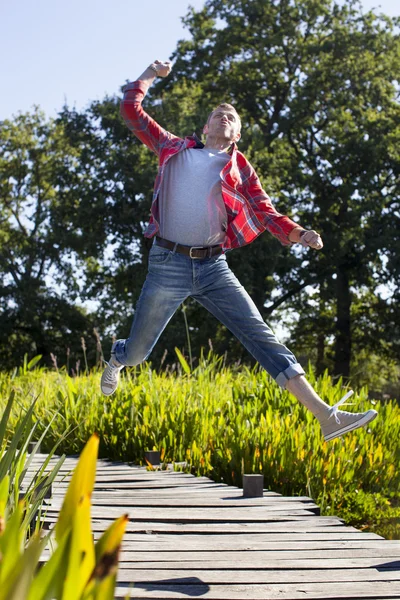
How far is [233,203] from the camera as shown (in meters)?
4.43

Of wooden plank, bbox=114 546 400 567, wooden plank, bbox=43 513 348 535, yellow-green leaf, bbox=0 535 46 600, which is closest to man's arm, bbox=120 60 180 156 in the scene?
wooden plank, bbox=43 513 348 535

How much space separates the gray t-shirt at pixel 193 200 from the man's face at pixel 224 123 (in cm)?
13

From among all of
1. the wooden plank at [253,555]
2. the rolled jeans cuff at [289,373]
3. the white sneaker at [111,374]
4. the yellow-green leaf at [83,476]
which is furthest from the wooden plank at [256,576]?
the white sneaker at [111,374]

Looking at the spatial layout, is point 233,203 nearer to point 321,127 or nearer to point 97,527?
point 97,527

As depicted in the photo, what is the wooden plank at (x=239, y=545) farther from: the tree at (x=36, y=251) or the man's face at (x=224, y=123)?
the tree at (x=36, y=251)

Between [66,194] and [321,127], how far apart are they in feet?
30.2

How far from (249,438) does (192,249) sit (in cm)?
182

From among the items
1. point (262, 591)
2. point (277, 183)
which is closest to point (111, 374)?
point (262, 591)

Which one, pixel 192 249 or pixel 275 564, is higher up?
pixel 192 249

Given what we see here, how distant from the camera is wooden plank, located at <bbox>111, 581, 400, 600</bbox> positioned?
2682 mm

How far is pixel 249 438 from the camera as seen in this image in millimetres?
5559

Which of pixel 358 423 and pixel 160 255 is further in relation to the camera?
pixel 160 255

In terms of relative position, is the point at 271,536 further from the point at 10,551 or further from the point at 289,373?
the point at 10,551

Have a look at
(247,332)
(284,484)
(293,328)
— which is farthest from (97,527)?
(293,328)
